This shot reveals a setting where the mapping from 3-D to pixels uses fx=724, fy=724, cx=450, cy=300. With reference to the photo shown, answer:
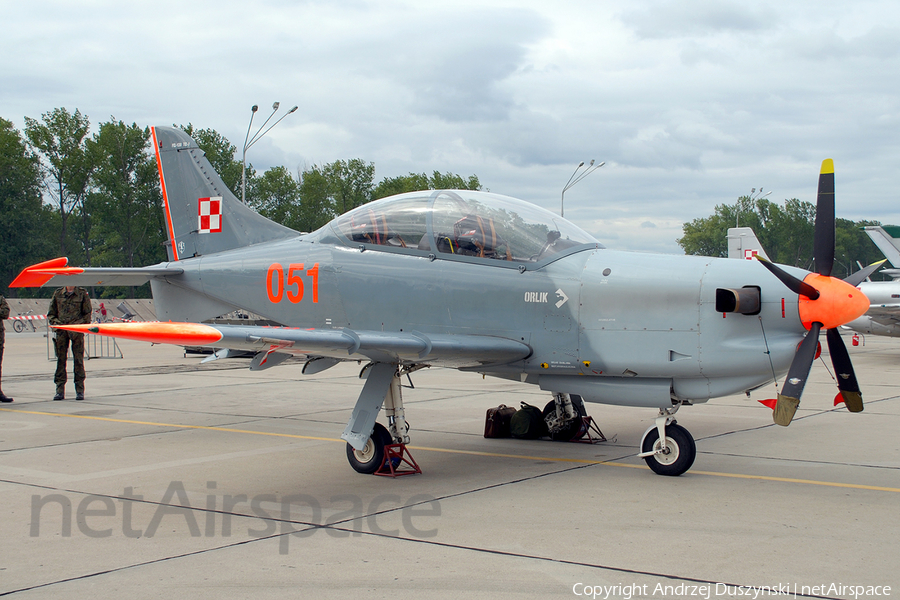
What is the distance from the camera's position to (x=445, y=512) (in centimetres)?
554

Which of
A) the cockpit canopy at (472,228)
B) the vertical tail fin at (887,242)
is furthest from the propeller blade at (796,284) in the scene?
the vertical tail fin at (887,242)

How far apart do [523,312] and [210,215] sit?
5041mm

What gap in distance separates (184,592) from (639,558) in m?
2.62

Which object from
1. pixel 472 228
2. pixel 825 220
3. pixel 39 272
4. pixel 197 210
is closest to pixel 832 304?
pixel 825 220

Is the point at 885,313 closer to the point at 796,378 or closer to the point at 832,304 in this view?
the point at 832,304

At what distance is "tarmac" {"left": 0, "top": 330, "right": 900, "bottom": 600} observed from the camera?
13.2 feet

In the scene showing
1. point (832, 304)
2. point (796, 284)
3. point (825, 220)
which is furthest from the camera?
point (825, 220)

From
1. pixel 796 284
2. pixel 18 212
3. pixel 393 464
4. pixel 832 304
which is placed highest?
pixel 18 212

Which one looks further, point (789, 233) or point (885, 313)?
point (789, 233)

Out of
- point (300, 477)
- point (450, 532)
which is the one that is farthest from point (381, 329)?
point (450, 532)

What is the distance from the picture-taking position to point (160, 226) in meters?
70.8

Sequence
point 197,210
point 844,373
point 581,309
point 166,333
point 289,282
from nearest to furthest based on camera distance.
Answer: point 166,333 → point 844,373 → point 581,309 → point 289,282 → point 197,210

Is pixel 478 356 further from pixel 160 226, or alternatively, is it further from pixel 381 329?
pixel 160 226

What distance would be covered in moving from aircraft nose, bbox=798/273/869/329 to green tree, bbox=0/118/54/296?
218ft
